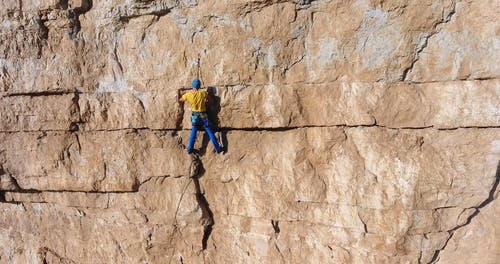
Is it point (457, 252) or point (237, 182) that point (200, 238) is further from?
point (457, 252)

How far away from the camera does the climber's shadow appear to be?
20.6 ft

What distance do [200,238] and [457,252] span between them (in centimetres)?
378

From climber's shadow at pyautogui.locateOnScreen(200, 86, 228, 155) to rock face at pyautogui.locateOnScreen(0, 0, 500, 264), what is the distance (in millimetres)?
34

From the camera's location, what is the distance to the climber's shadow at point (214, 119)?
6270 millimetres

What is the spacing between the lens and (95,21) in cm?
654

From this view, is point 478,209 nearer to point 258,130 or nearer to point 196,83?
point 258,130

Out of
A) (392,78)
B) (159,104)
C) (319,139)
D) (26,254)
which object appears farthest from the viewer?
(26,254)

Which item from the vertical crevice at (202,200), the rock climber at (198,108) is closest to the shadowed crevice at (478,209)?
the vertical crevice at (202,200)

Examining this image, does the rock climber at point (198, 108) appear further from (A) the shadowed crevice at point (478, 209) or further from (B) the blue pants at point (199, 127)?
(A) the shadowed crevice at point (478, 209)

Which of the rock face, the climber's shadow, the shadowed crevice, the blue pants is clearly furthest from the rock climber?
the shadowed crevice

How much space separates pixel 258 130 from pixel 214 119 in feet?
2.23

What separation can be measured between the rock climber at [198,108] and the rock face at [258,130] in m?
0.28

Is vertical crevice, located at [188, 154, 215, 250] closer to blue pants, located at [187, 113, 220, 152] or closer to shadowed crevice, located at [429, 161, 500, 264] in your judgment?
blue pants, located at [187, 113, 220, 152]

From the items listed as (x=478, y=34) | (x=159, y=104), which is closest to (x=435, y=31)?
(x=478, y=34)
